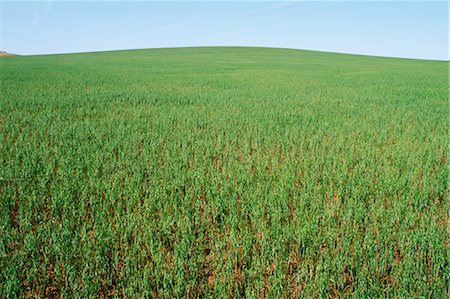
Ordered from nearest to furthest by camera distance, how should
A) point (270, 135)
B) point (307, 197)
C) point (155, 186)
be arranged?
1. point (307, 197)
2. point (155, 186)
3. point (270, 135)

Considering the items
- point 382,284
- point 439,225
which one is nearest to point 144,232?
point 382,284

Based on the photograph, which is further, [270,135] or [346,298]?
[270,135]

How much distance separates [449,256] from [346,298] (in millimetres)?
1024

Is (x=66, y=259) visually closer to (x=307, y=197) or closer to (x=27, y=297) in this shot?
(x=27, y=297)

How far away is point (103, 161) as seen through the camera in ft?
15.5

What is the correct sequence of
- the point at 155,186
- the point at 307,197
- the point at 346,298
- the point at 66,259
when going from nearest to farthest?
the point at 346,298, the point at 66,259, the point at 307,197, the point at 155,186

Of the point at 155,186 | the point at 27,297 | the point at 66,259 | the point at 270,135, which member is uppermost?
the point at 270,135

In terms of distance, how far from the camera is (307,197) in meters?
3.48

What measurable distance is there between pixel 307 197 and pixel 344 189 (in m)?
0.68

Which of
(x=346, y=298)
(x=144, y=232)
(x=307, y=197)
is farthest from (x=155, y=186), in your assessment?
(x=346, y=298)

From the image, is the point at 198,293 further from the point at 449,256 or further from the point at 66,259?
the point at 449,256

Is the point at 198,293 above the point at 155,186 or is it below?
below

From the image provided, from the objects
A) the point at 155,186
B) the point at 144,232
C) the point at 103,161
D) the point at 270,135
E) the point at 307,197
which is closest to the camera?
the point at 144,232

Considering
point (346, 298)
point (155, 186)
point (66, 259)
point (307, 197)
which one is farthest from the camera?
point (155, 186)
